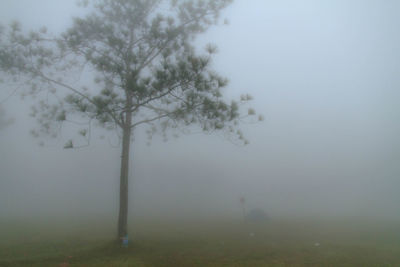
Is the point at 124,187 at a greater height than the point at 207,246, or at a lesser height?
greater

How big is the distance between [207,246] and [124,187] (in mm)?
2058

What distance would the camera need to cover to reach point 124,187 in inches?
232

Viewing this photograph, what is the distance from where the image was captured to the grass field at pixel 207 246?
4.71m

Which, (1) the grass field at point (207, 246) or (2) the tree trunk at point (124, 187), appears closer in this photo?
(1) the grass field at point (207, 246)

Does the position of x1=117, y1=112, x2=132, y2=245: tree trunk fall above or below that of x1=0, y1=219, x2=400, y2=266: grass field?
above

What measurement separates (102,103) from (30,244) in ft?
11.3

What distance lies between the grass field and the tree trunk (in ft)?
1.00

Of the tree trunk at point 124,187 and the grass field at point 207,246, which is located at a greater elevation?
the tree trunk at point 124,187

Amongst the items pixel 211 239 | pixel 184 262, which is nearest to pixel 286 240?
pixel 211 239

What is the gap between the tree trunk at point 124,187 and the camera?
572 centimetres

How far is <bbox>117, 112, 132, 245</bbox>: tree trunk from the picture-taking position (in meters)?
5.72

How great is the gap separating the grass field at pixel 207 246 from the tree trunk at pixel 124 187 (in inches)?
12.0

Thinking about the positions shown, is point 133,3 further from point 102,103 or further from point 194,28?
point 102,103

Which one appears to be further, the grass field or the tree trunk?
the tree trunk
